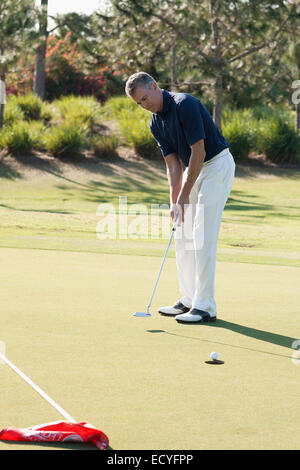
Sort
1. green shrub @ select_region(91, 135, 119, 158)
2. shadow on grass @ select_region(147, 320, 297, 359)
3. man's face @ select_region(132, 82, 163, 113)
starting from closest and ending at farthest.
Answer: shadow on grass @ select_region(147, 320, 297, 359), man's face @ select_region(132, 82, 163, 113), green shrub @ select_region(91, 135, 119, 158)

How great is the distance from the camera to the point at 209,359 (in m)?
4.03

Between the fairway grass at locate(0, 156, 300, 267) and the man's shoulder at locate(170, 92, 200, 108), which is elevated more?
the man's shoulder at locate(170, 92, 200, 108)

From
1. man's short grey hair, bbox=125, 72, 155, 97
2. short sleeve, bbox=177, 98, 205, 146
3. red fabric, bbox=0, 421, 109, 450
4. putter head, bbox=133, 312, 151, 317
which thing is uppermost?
man's short grey hair, bbox=125, 72, 155, 97

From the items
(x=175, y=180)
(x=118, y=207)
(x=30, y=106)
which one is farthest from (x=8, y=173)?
(x=175, y=180)

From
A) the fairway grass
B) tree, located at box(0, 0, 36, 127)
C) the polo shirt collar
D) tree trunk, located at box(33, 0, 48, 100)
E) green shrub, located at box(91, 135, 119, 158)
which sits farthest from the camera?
tree trunk, located at box(33, 0, 48, 100)

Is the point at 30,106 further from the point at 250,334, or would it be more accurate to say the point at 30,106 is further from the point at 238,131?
the point at 250,334

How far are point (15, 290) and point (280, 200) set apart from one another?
46.1ft

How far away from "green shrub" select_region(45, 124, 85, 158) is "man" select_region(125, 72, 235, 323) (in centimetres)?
1643

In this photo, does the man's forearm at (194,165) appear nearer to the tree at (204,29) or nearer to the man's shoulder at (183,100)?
the man's shoulder at (183,100)

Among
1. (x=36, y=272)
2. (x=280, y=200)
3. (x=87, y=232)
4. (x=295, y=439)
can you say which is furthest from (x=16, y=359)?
(x=280, y=200)

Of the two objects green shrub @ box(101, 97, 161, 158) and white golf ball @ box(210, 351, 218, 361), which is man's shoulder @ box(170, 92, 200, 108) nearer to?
white golf ball @ box(210, 351, 218, 361)

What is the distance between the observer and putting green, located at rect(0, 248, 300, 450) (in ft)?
9.62

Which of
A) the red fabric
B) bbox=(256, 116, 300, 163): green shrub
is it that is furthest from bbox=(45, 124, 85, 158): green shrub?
the red fabric

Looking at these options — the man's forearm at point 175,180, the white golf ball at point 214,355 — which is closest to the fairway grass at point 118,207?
the man's forearm at point 175,180
